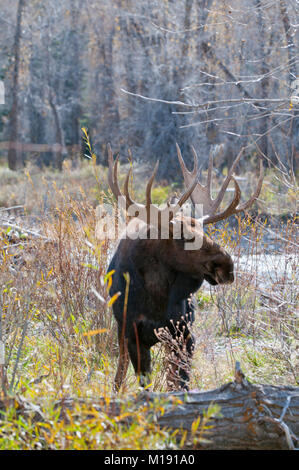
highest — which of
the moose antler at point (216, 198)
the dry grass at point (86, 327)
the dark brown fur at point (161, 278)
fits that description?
the moose antler at point (216, 198)

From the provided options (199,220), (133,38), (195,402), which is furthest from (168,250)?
(133,38)

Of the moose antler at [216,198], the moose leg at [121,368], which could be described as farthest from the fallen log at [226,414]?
the moose antler at [216,198]

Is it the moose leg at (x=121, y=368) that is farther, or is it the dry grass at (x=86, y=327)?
the dry grass at (x=86, y=327)

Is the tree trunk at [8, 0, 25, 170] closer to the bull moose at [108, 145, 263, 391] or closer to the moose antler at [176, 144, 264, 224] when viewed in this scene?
the moose antler at [176, 144, 264, 224]

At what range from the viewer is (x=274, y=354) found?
4.59 meters

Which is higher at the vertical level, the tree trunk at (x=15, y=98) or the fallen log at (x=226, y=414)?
the tree trunk at (x=15, y=98)

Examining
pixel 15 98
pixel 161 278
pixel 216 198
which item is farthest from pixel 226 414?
pixel 15 98

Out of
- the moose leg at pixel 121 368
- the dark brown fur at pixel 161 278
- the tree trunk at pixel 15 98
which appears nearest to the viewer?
the dark brown fur at pixel 161 278

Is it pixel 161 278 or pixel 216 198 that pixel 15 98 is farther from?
pixel 161 278

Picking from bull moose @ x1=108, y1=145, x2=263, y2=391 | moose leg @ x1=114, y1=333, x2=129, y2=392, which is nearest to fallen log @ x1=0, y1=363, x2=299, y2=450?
bull moose @ x1=108, y1=145, x2=263, y2=391

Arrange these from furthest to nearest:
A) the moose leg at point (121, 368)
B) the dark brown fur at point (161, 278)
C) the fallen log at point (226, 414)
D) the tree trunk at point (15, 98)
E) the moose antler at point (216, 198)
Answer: the tree trunk at point (15, 98) → the moose antler at point (216, 198) → the moose leg at point (121, 368) → the dark brown fur at point (161, 278) → the fallen log at point (226, 414)

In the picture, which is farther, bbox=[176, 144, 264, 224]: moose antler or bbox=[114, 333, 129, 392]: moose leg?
bbox=[176, 144, 264, 224]: moose antler

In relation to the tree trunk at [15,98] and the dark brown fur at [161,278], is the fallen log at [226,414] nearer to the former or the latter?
the dark brown fur at [161,278]
